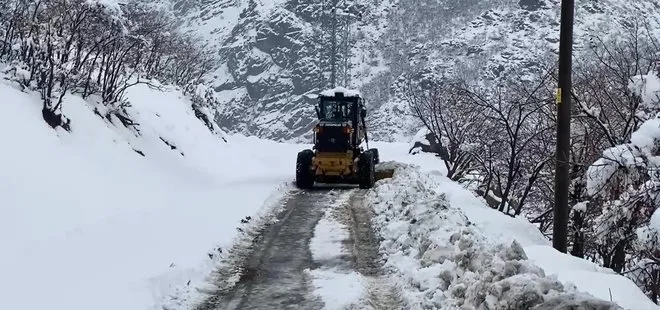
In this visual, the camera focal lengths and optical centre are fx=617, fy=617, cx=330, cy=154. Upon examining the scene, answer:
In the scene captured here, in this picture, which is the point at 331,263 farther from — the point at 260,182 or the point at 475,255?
the point at 260,182

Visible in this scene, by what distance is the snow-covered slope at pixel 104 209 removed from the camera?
729cm

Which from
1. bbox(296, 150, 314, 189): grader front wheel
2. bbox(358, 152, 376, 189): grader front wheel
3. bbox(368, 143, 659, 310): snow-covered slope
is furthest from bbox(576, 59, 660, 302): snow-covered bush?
bbox(296, 150, 314, 189): grader front wheel

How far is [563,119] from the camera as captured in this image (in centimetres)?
→ 914

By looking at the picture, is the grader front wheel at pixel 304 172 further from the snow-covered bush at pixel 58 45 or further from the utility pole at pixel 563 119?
the utility pole at pixel 563 119

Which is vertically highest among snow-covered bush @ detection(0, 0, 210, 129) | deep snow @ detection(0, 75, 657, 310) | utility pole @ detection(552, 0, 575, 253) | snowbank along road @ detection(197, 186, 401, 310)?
snow-covered bush @ detection(0, 0, 210, 129)

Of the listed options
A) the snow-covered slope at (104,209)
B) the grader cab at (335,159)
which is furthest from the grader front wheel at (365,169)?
the snow-covered slope at (104,209)

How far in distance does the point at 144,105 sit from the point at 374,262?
19.7 meters

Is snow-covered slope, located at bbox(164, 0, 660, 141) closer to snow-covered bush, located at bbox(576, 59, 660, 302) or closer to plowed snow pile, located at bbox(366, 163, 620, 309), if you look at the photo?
plowed snow pile, located at bbox(366, 163, 620, 309)

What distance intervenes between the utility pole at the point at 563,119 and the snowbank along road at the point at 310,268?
280 cm

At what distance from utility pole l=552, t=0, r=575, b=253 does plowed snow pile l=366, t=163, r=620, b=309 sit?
1248mm

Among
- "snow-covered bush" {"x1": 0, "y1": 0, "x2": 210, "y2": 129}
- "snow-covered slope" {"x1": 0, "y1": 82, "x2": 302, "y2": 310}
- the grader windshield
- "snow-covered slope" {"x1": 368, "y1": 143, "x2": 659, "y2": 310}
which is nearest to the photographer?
"snow-covered slope" {"x1": 368, "y1": 143, "x2": 659, "y2": 310}

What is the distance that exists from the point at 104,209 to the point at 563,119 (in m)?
9.65

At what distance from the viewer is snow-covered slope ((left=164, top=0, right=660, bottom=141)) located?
116750 millimetres

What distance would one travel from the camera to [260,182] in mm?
20266
